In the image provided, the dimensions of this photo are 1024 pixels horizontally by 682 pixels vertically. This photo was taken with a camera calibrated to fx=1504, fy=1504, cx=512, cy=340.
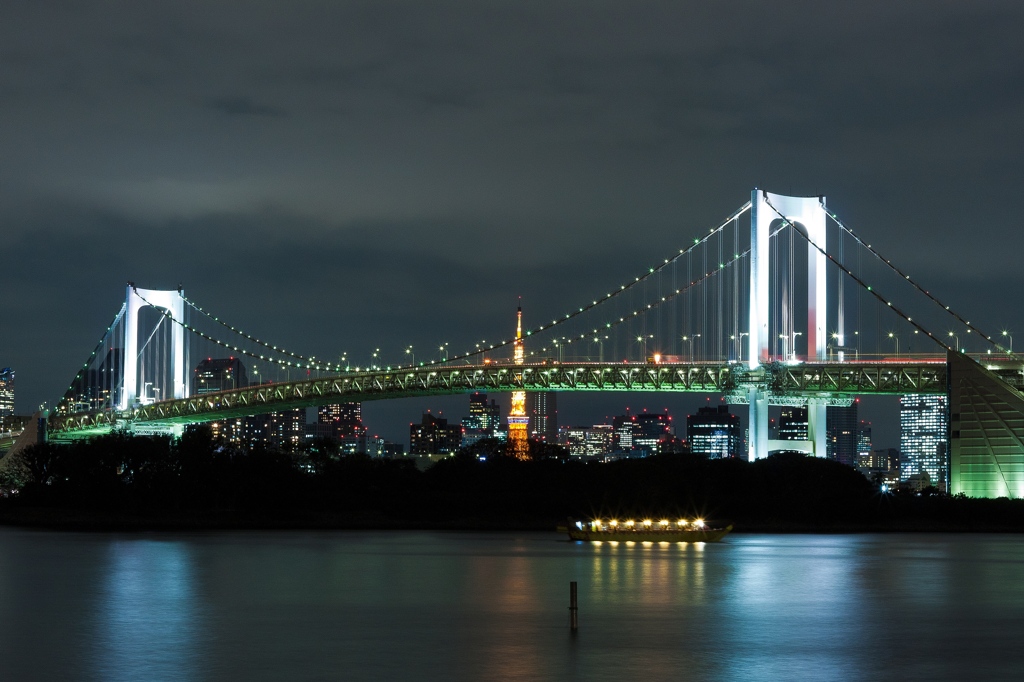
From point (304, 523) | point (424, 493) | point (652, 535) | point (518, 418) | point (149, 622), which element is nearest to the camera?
point (149, 622)

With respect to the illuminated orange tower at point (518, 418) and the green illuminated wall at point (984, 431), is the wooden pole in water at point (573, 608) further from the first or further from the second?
the illuminated orange tower at point (518, 418)

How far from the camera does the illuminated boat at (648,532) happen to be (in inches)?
1975

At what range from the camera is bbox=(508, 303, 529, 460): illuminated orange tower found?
221ft

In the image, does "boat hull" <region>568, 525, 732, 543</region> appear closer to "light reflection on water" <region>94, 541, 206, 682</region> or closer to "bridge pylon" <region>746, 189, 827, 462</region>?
"bridge pylon" <region>746, 189, 827, 462</region>

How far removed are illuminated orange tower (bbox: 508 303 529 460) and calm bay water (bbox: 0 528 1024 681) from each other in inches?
889

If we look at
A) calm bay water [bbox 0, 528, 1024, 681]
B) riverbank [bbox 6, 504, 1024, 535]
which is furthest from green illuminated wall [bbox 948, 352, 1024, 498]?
calm bay water [bbox 0, 528, 1024, 681]

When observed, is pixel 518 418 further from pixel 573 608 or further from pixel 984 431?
pixel 573 608

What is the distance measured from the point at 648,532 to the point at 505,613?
2450 cm

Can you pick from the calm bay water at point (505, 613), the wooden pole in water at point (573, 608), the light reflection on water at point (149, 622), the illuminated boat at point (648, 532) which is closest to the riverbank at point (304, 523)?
the illuminated boat at point (648, 532)

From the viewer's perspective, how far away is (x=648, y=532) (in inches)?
1996

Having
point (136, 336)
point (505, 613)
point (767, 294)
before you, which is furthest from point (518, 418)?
point (505, 613)

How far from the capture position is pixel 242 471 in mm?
61812

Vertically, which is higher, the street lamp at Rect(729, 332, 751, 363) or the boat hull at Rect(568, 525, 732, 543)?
the street lamp at Rect(729, 332, 751, 363)

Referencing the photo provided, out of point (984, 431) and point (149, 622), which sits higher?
point (984, 431)
